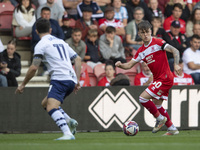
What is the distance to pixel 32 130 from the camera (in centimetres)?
1291

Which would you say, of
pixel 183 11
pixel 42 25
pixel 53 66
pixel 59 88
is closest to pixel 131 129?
pixel 59 88

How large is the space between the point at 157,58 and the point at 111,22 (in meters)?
5.97

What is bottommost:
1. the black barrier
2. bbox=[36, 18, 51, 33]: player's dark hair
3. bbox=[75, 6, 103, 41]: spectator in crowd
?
the black barrier

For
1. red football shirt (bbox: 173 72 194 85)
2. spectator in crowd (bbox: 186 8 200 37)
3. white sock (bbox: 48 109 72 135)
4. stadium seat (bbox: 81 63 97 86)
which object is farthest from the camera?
spectator in crowd (bbox: 186 8 200 37)

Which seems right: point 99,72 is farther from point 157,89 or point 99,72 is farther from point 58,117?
point 58,117

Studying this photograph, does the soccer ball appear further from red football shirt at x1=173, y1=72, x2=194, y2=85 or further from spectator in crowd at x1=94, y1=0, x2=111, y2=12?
spectator in crowd at x1=94, y1=0, x2=111, y2=12

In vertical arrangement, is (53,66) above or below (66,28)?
above

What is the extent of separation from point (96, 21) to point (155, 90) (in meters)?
6.09

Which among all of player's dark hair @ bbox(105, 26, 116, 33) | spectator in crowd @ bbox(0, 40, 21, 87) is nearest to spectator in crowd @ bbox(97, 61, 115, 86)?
player's dark hair @ bbox(105, 26, 116, 33)

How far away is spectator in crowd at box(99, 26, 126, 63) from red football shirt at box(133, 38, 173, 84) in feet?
15.3

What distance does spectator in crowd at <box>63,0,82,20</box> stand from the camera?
16781 mm

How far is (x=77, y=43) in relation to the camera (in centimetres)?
1512

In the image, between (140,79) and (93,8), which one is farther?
(93,8)

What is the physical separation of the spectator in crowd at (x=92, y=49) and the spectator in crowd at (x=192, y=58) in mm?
2575
